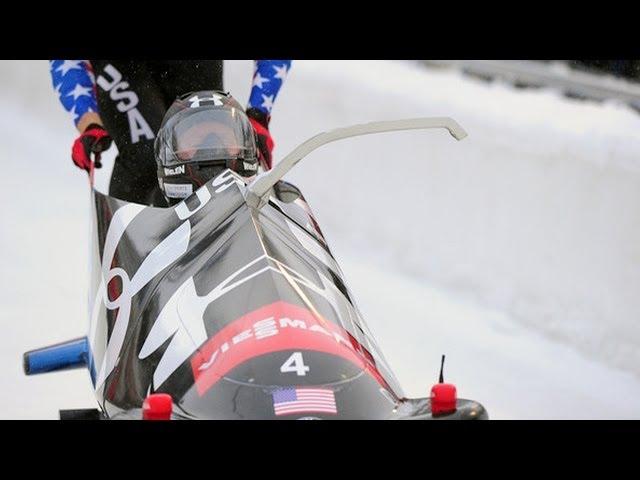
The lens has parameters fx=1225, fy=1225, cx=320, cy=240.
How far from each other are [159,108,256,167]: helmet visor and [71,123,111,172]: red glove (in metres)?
0.63

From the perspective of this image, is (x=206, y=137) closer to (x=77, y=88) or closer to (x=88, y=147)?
(x=88, y=147)

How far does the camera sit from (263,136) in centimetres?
419

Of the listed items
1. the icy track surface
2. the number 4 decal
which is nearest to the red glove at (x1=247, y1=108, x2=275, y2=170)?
the icy track surface

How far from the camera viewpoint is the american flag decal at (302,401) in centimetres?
222

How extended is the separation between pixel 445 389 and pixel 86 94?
8.17 feet

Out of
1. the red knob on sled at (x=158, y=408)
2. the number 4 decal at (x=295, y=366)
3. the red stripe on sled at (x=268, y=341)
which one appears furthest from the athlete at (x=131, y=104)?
the red knob on sled at (x=158, y=408)

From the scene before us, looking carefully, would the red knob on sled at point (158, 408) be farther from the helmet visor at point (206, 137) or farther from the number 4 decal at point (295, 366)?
the helmet visor at point (206, 137)

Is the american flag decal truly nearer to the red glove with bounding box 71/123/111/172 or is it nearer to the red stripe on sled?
the red stripe on sled

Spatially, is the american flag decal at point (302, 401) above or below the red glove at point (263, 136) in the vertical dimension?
below

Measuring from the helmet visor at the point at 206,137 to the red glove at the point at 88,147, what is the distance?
2.05 ft

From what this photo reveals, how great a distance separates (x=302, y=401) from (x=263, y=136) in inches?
81.0

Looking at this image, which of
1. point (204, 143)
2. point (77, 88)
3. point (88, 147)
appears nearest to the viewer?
point (204, 143)

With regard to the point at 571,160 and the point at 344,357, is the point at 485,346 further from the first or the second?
the point at 344,357

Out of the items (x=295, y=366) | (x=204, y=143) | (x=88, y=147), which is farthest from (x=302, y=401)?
(x=88, y=147)
